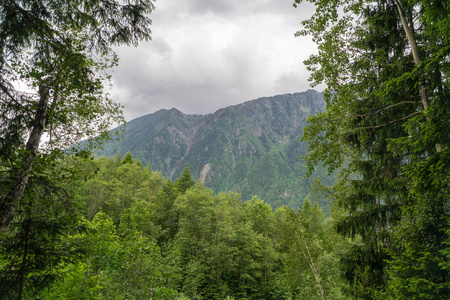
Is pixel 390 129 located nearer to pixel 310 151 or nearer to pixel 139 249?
pixel 310 151

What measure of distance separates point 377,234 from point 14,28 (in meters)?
11.2

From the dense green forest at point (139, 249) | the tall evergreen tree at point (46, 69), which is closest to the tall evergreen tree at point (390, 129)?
the dense green forest at point (139, 249)

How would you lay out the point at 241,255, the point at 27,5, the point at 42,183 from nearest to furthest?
the point at 27,5 < the point at 42,183 < the point at 241,255

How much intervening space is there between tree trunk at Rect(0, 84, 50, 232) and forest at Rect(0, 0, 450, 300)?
0.08ft

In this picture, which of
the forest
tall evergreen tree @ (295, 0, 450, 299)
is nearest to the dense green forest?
the forest

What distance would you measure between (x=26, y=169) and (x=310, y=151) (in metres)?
7.48

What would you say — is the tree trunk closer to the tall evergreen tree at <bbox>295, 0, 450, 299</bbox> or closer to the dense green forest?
the dense green forest

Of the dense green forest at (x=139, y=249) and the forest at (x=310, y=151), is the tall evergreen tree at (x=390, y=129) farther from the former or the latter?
the dense green forest at (x=139, y=249)

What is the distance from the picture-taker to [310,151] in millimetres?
7852

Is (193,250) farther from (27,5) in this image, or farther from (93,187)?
(27,5)

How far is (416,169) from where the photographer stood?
4578 mm

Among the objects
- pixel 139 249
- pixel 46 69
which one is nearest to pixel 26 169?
pixel 46 69

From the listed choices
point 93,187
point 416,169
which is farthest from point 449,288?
point 93,187

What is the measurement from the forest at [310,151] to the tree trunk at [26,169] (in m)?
0.02
